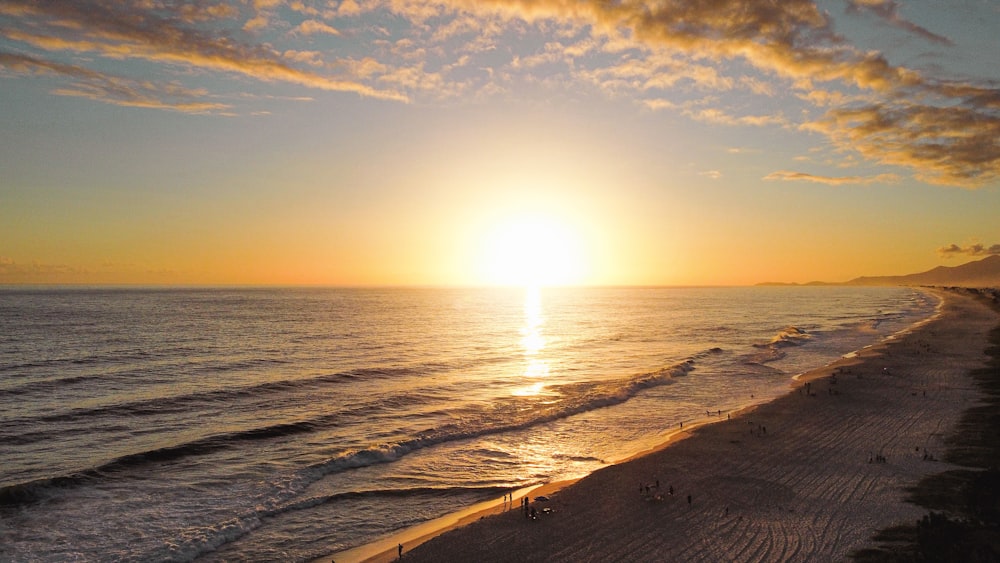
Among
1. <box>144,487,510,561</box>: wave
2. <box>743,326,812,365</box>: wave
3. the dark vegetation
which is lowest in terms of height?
<box>743,326,812,365</box>: wave

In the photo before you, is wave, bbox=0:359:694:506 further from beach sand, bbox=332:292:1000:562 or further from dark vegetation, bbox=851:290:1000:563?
dark vegetation, bbox=851:290:1000:563

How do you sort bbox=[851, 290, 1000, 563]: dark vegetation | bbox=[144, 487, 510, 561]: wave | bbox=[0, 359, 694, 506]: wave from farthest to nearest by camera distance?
bbox=[0, 359, 694, 506]: wave < bbox=[144, 487, 510, 561]: wave < bbox=[851, 290, 1000, 563]: dark vegetation

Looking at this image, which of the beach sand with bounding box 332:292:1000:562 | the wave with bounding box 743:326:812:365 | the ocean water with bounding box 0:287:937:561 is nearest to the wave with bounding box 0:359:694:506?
the ocean water with bounding box 0:287:937:561

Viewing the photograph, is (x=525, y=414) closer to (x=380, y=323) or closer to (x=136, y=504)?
(x=136, y=504)

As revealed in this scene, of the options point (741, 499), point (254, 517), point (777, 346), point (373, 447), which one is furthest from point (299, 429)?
point (777, 346)

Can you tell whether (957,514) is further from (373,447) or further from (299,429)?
(299,429)

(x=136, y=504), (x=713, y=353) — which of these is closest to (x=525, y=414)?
(x=136, y=504)

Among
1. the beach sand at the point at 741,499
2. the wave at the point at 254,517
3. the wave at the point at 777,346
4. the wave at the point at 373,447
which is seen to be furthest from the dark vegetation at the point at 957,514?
the wave at the point at 777,346
